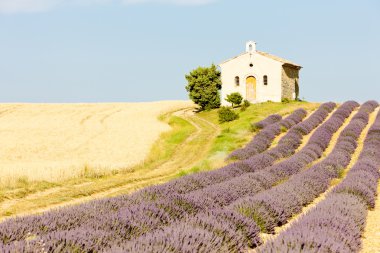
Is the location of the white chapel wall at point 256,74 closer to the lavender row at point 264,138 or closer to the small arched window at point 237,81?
the small arched window at point 237,81

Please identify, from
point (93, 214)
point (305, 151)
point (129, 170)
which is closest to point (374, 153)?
point (305, 151)

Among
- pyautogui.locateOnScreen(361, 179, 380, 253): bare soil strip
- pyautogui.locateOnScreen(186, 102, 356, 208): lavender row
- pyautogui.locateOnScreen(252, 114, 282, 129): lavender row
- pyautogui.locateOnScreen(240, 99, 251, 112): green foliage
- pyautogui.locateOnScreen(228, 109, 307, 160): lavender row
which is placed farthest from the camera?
pyautogui.locateOnScreen(240, 99, 251, 112): green foliage

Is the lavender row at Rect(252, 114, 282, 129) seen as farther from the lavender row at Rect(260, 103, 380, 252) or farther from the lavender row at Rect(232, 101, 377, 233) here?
the lavender row at Rect(260, 103, 380, 252)

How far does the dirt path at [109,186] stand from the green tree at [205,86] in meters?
18.5

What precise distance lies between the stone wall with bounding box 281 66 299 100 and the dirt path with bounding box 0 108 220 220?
19.0m

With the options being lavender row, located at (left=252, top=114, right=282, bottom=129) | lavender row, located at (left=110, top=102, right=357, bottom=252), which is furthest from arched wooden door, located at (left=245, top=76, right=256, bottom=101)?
lavender row, located at (left=110, top=102, right=357, bottom=252)

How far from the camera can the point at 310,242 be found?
5.95 meters

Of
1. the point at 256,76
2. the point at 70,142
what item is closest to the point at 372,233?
the point at 70,142

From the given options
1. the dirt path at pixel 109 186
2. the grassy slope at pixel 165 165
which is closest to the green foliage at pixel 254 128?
the grassy slope at pixel 165 165

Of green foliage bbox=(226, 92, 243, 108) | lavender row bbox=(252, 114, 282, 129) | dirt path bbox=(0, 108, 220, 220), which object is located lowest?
dirt path bbox=(0, 108, 220, 220)

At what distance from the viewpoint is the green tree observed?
48.0 metres

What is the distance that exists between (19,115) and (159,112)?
47.2ft

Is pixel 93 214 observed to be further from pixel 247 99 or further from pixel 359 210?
pixel 247 99

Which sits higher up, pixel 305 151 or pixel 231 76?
pixel 231 76
